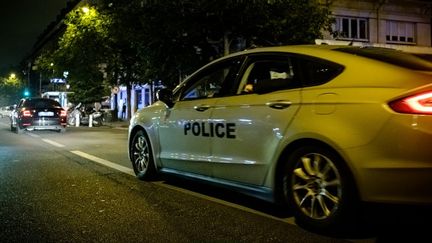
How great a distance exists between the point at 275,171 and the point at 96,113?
28.5 meters

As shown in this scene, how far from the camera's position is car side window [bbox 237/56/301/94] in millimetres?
5172

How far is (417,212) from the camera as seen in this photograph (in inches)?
166

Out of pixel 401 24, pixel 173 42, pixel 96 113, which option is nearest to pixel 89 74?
pixel 96 113

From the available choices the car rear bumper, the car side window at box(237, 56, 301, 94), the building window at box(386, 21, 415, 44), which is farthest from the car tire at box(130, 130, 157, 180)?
the building window at box(386, 21, 415, 44)

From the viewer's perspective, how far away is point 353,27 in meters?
28.4

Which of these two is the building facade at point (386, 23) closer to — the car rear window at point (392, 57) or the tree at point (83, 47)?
the tree at point (83, 47)

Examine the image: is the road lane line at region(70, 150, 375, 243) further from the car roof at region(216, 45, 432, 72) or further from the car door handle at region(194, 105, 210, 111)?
the car roof at region(216, 45, 432, 72)

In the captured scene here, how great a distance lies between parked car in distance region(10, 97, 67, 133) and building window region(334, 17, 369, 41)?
14.9 metres

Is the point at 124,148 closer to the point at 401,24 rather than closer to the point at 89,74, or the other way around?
the point at 401,24

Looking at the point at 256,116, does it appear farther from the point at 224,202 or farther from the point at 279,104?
the point at 224,202

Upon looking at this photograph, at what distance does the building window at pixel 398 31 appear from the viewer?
29.3 m

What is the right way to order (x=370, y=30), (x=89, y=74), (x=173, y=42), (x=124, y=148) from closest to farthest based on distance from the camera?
1. (x=124, y=148)
2. (x=173, y=42)
3. (x=370, y=30)
4. (x=89, y=74)

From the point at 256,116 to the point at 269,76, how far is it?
2.19ft

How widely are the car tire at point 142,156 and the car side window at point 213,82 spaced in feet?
3.55
